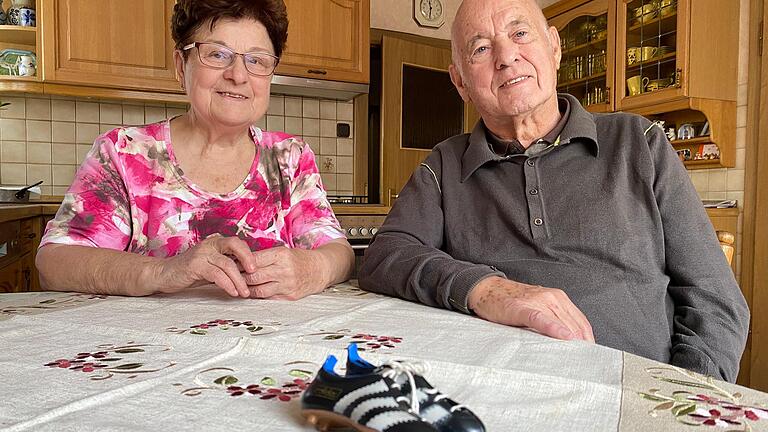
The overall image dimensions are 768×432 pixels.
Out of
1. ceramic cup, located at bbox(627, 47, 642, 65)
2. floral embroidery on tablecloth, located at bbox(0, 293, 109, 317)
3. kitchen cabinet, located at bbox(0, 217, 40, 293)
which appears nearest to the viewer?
floral embroidery on tablecloth, located at bbox(0, 293, 109, 317)

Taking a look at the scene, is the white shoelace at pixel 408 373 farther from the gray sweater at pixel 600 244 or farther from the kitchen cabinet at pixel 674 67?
the kitchen cabinet at pixel 674 67

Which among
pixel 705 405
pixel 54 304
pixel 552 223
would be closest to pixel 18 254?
pixel 54 304

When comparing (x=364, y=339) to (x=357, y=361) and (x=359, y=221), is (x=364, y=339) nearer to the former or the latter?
(x=357, y=361)

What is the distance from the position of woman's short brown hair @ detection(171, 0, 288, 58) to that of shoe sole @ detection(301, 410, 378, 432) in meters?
1.02

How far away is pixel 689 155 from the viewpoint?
11.4 feet

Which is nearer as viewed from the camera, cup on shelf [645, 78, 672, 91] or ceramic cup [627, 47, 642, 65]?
cup on shelf [645, 78, 672, 91]

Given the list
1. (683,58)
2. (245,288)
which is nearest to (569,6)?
(683,58)

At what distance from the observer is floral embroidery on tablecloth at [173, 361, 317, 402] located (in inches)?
21.5

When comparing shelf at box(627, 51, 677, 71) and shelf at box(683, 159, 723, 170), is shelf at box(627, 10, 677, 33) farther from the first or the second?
shelf at box(683, 159, 723, 170)

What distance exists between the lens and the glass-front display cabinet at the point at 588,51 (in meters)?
3.82

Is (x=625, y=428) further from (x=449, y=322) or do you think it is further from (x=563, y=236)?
(x=563, y=236)

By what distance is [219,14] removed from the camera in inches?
50.4

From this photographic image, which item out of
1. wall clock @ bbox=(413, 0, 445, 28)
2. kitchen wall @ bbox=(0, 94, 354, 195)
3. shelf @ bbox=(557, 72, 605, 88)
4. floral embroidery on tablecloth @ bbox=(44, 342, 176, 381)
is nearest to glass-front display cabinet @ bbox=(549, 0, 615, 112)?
shelf @ bbox=(557, 72, 605, 88)

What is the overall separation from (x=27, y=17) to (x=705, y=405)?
134 inches
